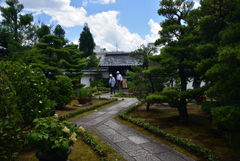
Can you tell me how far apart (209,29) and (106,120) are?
481 centimetres

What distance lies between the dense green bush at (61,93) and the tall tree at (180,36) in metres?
5.06

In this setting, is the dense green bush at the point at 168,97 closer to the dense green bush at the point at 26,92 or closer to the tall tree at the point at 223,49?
the tall tree at the point at 223,49

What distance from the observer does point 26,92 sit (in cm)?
404

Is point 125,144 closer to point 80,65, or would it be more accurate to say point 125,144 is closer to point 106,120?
point 106,120

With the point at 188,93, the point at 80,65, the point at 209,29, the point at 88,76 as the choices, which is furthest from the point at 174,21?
the point at 88,76

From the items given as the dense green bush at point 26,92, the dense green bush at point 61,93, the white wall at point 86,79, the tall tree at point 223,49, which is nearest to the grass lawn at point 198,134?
the tall tree at point 223,49

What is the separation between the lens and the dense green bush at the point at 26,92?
155 inches

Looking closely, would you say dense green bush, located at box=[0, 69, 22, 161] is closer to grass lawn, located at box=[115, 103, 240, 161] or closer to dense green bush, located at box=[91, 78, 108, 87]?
grass lawn, located at box=[115, 103, 240, 161]

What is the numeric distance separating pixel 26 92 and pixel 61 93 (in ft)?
14.6

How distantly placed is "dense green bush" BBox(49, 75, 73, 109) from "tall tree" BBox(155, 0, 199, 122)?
5065 millimetres

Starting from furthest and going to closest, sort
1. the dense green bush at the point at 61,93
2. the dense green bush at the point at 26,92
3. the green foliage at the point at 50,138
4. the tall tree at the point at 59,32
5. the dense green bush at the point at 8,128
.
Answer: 1. the tall tree at the point at 59,32
2. the dense green bush at the point at 61,93
3. the dense green bush at the point at 26,92
4. the green foliage at the point at 50,138
5. the dense green bush at the point at 8,128

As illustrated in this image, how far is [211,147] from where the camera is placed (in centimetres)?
400

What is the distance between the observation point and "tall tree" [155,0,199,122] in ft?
18.4

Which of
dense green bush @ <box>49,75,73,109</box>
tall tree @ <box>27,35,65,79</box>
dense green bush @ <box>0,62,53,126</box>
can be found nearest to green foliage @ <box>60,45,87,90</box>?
tall tree @ <box>27,35,65,79</box>
